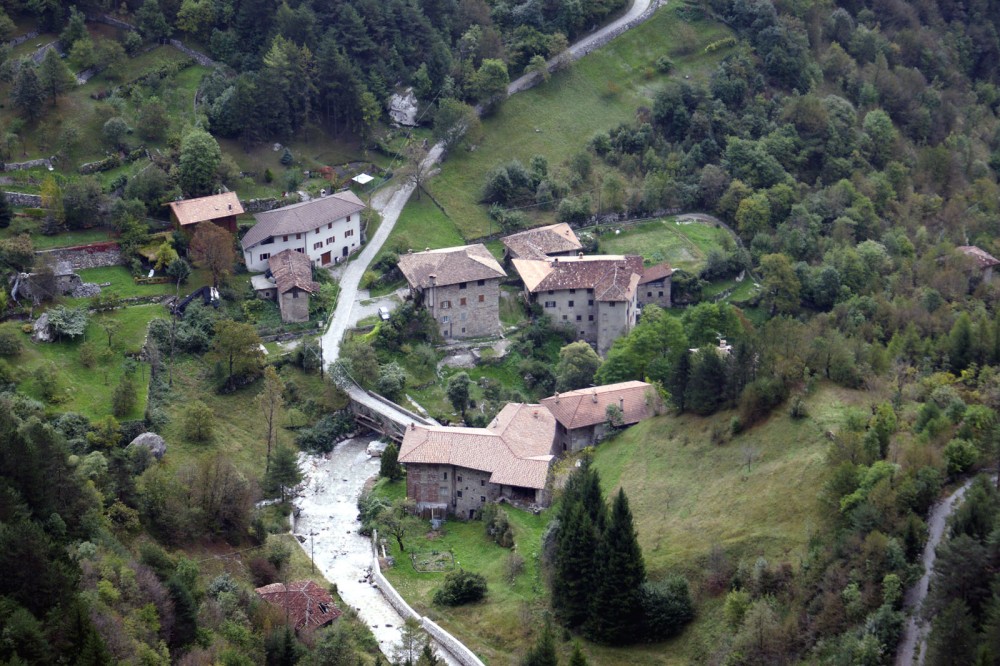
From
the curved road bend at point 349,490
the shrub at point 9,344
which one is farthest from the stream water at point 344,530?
the shrub at point 9,344

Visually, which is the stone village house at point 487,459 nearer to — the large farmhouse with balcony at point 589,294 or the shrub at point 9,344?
the large farmhouse with balcony at point 589,294

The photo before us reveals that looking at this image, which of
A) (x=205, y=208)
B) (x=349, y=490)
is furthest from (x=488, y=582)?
(x=205, y=208)

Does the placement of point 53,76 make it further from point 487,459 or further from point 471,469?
point 487,459

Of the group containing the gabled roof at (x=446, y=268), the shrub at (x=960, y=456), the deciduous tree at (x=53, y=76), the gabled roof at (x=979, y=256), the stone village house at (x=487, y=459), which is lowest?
the gabled roof at (x=979, y=256)

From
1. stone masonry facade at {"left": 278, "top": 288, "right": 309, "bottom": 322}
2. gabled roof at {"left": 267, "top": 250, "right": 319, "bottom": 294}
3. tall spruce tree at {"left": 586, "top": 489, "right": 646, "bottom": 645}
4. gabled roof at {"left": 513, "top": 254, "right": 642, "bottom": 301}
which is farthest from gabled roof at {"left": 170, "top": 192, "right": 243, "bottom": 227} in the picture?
tall spruce tree at {"left": 586, "top": 489, "right": 646, "bottom": 645}

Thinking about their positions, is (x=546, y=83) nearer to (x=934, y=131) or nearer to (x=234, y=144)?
(x=234, y=144)

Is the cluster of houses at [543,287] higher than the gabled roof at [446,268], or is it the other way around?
the gabled roof at [446,268]

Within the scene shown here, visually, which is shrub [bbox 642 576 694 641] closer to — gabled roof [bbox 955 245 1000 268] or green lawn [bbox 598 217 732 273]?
green lawn [bbox 598 217 732 273]

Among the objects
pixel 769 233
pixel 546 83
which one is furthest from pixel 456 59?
pixel 769 233
